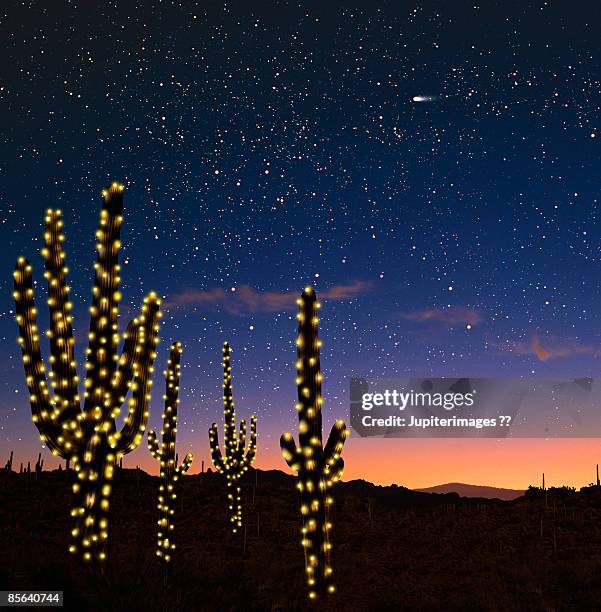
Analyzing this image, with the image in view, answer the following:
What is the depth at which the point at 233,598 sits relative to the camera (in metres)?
13.8

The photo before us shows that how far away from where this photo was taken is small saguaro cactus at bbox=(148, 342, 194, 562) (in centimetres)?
1619

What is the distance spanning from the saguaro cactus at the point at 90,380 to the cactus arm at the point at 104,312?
0.01 metres

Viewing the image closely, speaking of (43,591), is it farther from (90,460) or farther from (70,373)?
(70,373)

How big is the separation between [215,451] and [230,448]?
575 millimetres

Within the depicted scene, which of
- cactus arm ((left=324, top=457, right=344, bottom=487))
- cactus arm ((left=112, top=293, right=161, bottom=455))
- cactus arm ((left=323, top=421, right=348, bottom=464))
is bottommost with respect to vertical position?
cactus arm ((left=324, top=457, right=344, bottom=487))

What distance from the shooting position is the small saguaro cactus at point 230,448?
22.6 metres

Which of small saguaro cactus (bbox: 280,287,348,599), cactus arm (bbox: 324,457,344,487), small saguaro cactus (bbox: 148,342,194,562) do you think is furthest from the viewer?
small saguaro cactus (bbox: 148,342,194,562)

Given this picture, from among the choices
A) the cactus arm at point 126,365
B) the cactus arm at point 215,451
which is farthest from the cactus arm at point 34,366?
the cactus arm at point 215,451

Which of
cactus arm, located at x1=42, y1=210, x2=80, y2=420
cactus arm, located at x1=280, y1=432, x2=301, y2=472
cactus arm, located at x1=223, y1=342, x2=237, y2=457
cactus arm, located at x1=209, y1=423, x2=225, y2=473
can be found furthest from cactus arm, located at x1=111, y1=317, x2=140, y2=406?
cactus arm, located at x1=209, y1=423, x2=225, y2=473

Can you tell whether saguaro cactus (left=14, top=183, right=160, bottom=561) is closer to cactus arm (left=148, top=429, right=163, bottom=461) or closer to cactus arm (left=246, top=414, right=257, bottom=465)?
cactus arm (left=148, top=429, right=163, bottom=461)

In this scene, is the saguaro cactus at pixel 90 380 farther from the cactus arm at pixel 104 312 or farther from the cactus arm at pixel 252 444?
the cactus arm at pixel 252 444

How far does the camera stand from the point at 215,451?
23016 mm

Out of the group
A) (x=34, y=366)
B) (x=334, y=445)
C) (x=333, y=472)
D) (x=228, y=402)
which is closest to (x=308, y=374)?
(x=334, y=445)

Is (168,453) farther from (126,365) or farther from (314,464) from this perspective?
(314,464)
